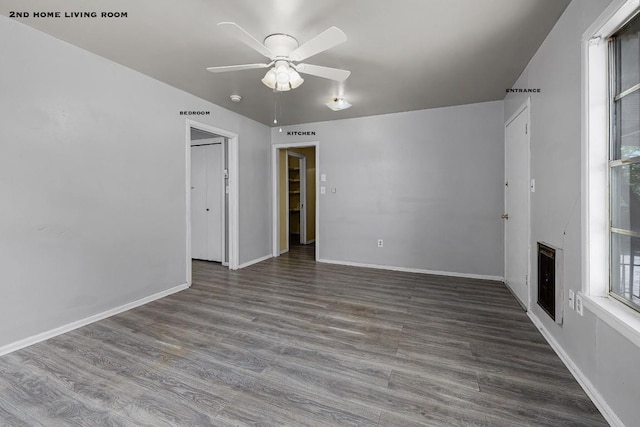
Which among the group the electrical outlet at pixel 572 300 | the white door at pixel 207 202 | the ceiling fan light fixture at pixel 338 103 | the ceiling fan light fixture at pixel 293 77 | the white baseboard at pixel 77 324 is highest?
the ceiling fan light fixture at pixel 338 103

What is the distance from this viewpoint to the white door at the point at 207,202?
186 inches

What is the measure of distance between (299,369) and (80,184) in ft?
7.86

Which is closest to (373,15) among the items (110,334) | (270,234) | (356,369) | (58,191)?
(356,369)

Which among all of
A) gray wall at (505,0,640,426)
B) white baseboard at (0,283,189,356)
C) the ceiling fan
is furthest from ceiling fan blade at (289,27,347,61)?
white baseboard at (0,283,189,356)

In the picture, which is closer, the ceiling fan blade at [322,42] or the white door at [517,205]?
the ceiling fan blade at [322,42]

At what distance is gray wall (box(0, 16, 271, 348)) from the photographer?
204 cm

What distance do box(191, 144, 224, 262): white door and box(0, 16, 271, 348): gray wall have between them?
1.34 m

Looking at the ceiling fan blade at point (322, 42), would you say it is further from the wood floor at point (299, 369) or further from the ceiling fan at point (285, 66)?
the wood floor at point (299, 369)

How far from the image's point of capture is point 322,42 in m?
1.80

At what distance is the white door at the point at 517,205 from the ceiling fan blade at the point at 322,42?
2116mm

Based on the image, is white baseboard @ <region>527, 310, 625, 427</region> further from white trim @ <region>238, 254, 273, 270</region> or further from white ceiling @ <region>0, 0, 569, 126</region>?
white trim @ <region>238, 254, 273, 270</region>

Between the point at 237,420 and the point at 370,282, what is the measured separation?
2541mm

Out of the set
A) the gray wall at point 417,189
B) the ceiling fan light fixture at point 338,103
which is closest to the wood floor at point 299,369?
the gray wall at point 417,189

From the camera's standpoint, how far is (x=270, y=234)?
5219 mm
